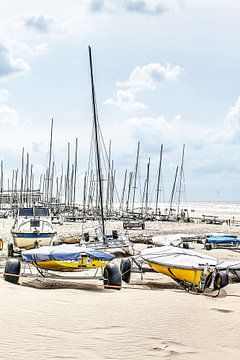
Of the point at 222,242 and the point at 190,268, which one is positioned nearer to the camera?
the point at 190,268

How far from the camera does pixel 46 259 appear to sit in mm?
18500

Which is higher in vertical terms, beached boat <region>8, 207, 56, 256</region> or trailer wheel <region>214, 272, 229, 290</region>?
beached boat <region>8, 207, 56, 256</region>

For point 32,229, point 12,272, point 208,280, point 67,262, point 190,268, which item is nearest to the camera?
point 12,272

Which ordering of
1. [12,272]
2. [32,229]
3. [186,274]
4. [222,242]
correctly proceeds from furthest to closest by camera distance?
[222,242] < [32,229] < [186,274] < [12,272]

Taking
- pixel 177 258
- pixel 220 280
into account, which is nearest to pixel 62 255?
pixel 177 258

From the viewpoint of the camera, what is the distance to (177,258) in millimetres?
19250

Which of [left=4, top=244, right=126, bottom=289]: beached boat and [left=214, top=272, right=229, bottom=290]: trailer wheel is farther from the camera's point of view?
[left=214, top=272, right=229, bottom=290]: trailer wheel

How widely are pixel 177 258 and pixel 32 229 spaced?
41.6 feet

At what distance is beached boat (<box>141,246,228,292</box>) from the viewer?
60.0 ft

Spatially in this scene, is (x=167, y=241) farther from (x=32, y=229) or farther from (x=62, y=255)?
(x=62, y=255)

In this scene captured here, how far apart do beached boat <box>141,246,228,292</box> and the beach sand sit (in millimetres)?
975

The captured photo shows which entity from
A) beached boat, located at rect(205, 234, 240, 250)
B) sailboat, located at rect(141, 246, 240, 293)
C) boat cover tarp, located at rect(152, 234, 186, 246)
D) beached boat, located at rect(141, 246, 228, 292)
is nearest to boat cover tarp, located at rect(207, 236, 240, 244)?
beached boat, located at rect(205, 234, 240, 250)

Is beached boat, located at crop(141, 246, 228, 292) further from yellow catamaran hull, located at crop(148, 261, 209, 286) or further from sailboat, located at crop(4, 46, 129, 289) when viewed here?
sailboat, located at crop(4, 46, 129, 289)

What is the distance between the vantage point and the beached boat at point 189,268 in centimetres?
1830
